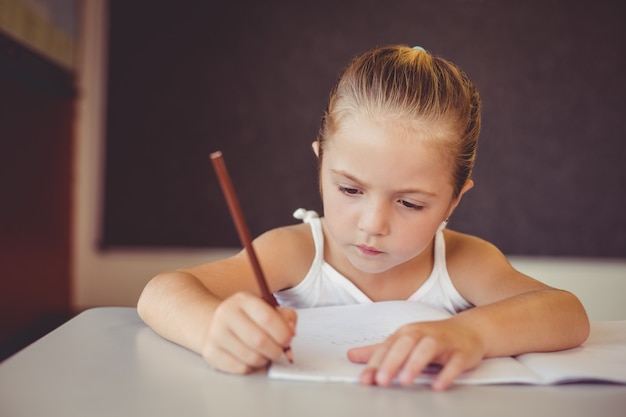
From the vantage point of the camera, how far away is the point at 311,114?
8.04ft

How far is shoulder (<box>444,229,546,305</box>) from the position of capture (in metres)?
0.83

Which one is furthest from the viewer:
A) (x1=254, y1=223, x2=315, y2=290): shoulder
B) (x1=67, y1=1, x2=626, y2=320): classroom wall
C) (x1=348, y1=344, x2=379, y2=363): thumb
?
(x1=67, y1=1, x2=626, y2=320): classroom wall

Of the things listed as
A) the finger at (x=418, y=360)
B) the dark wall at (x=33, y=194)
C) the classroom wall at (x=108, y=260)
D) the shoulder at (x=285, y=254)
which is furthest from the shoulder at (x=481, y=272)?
the classroom wall at (x=108, y=260)

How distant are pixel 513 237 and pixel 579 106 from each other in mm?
594

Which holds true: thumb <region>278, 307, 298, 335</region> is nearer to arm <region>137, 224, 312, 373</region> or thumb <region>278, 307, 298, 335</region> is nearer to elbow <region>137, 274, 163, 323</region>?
arm <region>137, 224, 312, 373</region>

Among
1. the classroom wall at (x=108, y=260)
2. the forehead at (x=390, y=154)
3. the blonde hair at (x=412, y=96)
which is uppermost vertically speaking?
the blonde hair at (x=412, y=96)

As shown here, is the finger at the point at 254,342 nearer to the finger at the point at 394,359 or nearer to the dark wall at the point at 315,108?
the finger at the point at 394,359

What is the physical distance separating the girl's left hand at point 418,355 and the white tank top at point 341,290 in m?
0.36

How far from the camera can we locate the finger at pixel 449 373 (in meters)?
0.50

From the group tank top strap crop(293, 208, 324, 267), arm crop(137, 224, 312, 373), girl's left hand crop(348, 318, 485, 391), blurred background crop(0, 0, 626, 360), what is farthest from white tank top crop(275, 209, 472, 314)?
blurred background crop(0, 0, 626, 360)

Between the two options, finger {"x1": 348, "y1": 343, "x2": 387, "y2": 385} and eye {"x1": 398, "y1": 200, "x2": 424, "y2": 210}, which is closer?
finger {"x1": 348, "y1": 343, "x2": 387, "y2": 385}

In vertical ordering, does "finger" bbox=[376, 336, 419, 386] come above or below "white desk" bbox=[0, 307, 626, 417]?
above

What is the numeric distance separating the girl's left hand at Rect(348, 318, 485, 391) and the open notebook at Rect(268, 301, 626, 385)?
0.01 meters

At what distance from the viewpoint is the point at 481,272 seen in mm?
902
